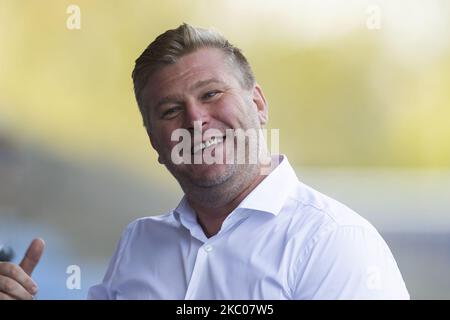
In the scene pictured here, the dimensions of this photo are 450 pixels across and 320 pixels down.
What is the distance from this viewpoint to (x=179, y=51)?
61.7 inches

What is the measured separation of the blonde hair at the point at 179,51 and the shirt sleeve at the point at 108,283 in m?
Result: 0.35

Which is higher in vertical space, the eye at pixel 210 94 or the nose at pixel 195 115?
the eye at pixel 210 94

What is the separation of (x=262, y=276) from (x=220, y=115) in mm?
413

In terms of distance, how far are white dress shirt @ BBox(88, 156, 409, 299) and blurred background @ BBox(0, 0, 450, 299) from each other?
213mm

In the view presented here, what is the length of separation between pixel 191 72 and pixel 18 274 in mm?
673

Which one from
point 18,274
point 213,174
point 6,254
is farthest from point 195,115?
point 6,254

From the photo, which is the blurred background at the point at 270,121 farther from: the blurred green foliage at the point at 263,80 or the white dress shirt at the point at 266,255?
the white dress shirt at the point at 266,255

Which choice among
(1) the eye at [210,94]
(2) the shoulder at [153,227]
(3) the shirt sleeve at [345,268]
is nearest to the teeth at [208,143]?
(1) the eye at [210,94]

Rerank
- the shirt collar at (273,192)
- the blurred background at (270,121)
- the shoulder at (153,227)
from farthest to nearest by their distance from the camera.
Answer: the blurred background at (270,121)
the shoulder at (153,227)
the shirt collar at (273,192)

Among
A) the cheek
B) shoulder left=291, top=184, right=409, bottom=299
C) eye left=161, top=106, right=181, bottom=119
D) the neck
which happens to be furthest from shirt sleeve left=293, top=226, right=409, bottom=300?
eye left=161, top=106, right=181, bottom=119

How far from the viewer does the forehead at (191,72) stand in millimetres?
1542

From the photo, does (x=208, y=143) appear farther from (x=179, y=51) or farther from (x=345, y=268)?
(x=345, y=268)
